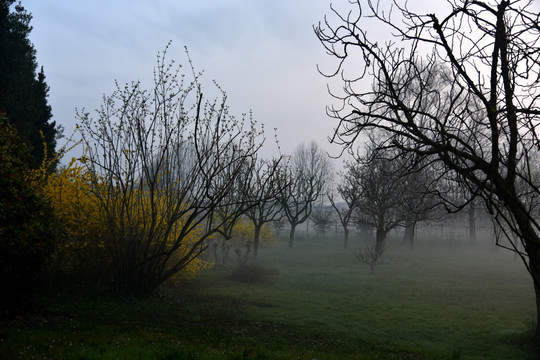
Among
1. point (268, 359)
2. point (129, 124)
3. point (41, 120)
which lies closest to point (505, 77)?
point (268, 359)

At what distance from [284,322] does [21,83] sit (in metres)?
18.2

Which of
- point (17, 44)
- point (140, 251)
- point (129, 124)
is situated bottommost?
point (140, 251)

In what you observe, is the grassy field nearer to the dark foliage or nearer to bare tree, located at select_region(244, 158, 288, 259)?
the dark foliage

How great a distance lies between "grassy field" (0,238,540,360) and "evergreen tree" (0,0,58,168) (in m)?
11.3

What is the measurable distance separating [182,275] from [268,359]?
7.35 m

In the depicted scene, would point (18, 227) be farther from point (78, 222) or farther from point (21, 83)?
point (21, 83)

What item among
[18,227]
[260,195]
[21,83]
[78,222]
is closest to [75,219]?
[78,222]

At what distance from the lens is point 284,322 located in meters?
8.33

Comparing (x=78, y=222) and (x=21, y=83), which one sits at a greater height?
(x=21, y=83)

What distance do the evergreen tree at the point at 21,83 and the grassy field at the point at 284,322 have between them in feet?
37.2

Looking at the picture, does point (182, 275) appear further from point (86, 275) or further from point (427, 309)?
point (427, 309)

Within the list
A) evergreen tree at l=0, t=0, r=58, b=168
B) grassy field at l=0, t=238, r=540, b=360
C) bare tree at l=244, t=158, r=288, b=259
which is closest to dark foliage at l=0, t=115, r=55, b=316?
grassy field at l=0, t=238, r=540, b=360

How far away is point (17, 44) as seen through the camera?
64.5ft

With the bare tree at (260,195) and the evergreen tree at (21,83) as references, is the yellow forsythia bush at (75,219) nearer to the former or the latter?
the bare tree at (260,195)
